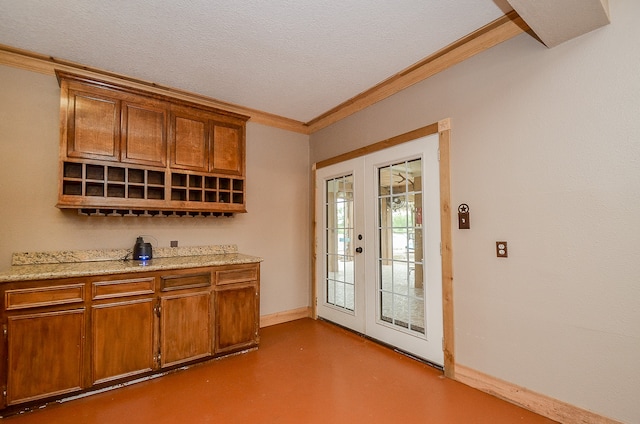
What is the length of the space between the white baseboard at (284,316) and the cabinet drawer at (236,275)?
3.36 feet

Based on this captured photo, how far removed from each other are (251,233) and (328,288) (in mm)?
1297

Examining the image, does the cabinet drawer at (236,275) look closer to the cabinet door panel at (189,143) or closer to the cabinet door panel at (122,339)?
the cabinet door panel at (122,339)

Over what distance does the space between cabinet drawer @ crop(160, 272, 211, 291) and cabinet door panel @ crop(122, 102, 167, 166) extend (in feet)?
3.83

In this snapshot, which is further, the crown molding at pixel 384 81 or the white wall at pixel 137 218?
the white wall at pixel 137 218

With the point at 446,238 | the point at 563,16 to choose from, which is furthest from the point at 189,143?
the point at 563,16

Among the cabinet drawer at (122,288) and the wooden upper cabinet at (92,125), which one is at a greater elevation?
the wooden upper cabinet at (92,125)

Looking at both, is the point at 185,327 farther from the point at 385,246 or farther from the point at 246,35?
the point at 246,35

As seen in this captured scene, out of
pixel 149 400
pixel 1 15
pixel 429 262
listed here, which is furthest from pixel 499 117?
pixel 1 15

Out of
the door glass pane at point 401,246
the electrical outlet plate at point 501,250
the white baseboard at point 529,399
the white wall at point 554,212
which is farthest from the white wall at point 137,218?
the electrical outlet plate at point 501,250

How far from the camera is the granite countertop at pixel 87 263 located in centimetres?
225

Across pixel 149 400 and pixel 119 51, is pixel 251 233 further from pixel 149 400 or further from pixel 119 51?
pixel 119 51

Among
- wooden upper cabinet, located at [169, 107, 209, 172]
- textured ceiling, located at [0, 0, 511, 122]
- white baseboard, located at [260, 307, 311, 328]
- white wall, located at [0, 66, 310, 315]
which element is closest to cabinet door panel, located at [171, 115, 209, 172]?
wooden upper cabinet, located at [169, 107, 209, 172]

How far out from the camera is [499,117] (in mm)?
2352

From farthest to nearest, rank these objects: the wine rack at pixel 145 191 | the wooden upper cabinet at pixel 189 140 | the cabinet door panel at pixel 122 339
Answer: the wooden upper cabinet at pixel 189 140
the wine rack at pixel 145 191
the cabinet door panel at pixel 122 339
